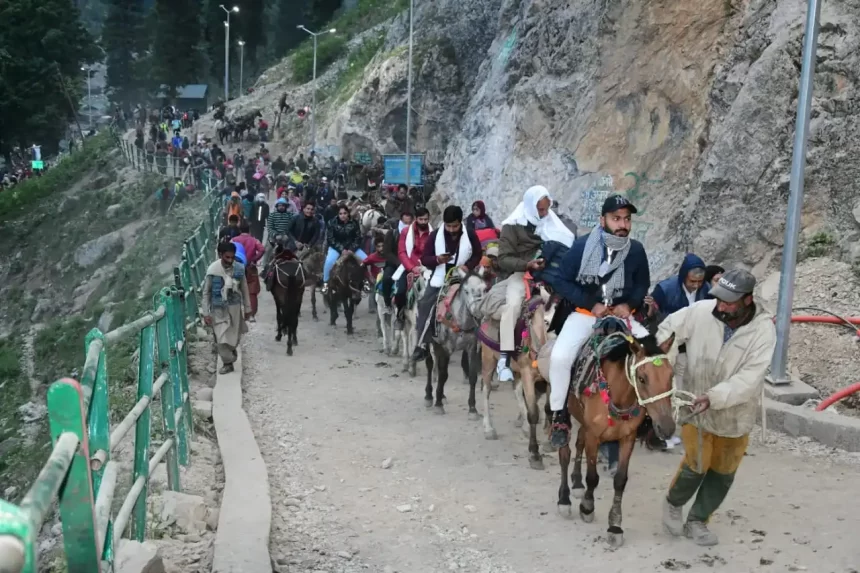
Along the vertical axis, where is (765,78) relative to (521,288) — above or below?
above

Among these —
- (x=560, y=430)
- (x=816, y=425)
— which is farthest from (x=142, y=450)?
(x=816, y=425)

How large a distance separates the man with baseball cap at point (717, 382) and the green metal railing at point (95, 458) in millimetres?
3623

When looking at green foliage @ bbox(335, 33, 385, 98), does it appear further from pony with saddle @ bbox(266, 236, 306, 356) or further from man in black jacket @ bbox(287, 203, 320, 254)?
pony with saddle @ bbox(266, 236, 306, 356)

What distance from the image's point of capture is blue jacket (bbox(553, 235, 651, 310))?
770 cm

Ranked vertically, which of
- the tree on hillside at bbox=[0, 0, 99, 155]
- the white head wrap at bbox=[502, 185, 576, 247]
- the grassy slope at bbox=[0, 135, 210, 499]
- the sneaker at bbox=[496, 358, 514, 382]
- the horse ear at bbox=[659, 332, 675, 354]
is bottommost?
the grassy slope at bbox=[0, 135, 210, 499]

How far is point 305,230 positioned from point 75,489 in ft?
52.7

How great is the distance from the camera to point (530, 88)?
26562mm

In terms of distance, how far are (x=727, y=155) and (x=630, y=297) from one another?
32.1 feet

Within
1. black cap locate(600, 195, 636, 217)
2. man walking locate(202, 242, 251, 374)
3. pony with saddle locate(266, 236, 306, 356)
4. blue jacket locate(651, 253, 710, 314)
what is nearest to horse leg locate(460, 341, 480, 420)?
blue jacket locate(651, 253, 710, 314)

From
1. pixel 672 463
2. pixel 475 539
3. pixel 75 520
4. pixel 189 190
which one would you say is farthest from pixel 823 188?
pixel 189 190

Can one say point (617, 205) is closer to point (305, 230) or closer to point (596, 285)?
point (596, 285)

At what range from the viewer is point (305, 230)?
19375 millimetres

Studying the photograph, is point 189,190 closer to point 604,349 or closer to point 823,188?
point 823,188

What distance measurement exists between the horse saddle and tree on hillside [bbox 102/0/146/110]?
9739 cm
